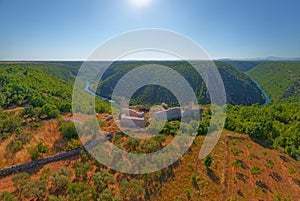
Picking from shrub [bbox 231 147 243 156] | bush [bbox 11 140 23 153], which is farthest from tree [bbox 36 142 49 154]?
shrub [bbox 231 147 243 156]

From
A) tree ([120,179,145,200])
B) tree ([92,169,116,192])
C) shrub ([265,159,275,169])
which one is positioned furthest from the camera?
shrub ([265,159,275,169])

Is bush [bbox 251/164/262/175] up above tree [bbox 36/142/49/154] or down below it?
below

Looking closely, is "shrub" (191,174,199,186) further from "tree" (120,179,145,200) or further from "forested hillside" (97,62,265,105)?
"forested hillside" (97,62,265,105)

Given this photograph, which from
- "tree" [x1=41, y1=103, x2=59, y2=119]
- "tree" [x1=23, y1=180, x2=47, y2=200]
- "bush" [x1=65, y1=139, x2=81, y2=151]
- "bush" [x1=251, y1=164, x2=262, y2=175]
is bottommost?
"bush" [x1=251, y1=164, x2=262, y2=175]

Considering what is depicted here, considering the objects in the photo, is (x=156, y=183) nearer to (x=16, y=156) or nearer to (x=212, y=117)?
(x=16, y=156)

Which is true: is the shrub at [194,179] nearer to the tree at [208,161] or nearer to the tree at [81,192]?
the tree at [208,161]

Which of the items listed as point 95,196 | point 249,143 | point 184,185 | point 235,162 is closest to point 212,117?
point 249,143

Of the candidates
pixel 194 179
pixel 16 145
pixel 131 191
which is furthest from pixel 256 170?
pixel 16 145

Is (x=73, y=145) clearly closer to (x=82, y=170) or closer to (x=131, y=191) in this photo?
(x=82, y=170)
